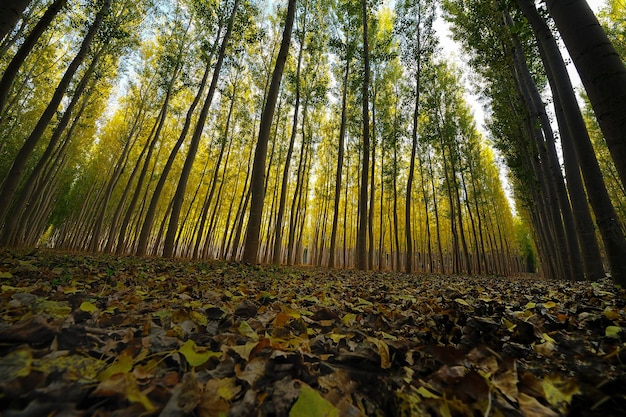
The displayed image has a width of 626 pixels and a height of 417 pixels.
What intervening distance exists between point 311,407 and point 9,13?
4.10m

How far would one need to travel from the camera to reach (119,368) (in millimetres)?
914

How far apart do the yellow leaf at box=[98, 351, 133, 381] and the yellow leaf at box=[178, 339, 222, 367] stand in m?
0.18

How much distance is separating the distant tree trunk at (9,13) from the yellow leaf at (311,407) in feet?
12.7

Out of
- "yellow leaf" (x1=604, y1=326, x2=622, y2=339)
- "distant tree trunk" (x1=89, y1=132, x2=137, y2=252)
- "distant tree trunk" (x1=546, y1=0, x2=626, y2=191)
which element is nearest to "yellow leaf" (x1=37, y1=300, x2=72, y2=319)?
"yellow leaf" (x1=604, y1=326, x2=622, y2=339)

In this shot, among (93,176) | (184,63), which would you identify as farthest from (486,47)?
(93,176)

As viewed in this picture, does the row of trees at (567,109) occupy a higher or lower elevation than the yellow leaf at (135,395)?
higher

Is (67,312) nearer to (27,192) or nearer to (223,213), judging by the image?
(27,192)

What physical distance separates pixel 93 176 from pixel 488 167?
30.6m

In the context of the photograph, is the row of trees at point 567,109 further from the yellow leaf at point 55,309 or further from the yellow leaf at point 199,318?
the yellow leaf at point 55,309

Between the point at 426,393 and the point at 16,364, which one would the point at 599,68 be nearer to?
the point at 426,393

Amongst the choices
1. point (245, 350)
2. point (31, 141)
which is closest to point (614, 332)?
point (245, 350)

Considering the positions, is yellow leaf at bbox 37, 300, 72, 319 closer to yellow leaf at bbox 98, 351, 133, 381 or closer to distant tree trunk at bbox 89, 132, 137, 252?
yellow leaf at bbox 98, 351, 133, 381

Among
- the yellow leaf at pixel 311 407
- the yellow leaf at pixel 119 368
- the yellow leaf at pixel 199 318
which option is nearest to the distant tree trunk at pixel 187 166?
the yellow leaf at pixel 199 318

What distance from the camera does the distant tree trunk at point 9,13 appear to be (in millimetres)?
2400
